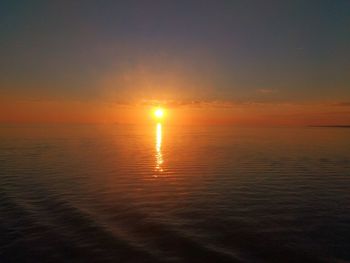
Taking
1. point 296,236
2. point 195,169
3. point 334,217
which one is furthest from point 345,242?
point 195,169

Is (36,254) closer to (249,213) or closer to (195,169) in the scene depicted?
(249,213)

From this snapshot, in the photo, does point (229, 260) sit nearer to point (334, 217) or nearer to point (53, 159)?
point (334, 217)

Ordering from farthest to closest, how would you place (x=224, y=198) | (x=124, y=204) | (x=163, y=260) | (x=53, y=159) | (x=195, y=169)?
(x=53, y=159) < (x=195, y=169) < (x=224, y=198) < (x=124, y=204) < (x=163, y=260)

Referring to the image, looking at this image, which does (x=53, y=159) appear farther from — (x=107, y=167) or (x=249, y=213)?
(x=249, y=213)

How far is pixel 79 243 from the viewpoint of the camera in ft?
45.1

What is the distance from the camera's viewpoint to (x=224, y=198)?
21969 millimetres

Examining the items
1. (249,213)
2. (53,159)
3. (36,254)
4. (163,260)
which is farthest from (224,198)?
(53,159)

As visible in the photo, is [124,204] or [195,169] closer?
[124,204]

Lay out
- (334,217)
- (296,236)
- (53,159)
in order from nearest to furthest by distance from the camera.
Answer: (296,236)
(334,217)
(53,159)

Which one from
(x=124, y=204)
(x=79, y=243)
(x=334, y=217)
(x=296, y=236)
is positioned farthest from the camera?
Result: (x=124, y=204)

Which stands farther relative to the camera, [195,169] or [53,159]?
[53,159]

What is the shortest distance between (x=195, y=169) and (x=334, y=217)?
64.4ft

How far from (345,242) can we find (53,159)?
3756 centimetres

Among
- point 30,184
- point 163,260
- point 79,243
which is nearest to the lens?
point 163,260
